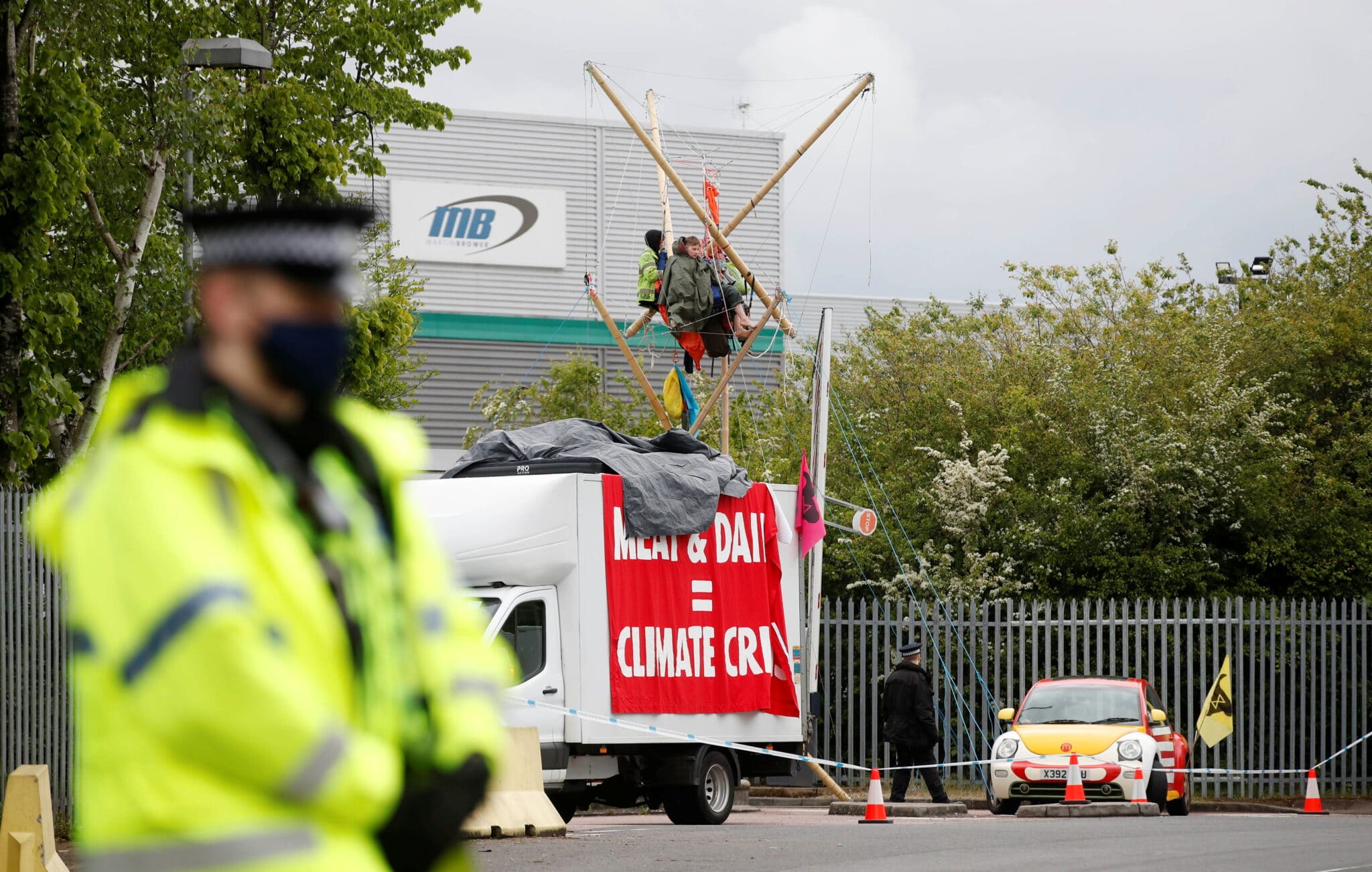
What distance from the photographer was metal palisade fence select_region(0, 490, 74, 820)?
1448 centimetres

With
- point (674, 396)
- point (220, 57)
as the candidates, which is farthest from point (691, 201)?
point (220, 57)

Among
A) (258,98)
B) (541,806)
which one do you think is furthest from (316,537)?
A: (258,98)

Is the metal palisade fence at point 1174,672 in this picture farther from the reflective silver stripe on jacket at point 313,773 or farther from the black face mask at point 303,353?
the reflective silver stripe on jacket at point 313,773

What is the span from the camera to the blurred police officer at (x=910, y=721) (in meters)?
19.1

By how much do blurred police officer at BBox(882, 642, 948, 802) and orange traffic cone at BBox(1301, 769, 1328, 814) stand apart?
154 inches

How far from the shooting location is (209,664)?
1958 millimetres

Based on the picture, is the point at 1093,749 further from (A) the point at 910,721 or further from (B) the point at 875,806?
(B) the point at 875,806

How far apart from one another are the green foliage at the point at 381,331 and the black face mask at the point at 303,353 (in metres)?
0.12

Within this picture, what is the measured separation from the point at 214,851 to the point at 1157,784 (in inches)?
715

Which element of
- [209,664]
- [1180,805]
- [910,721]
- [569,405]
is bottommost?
[1180,805]

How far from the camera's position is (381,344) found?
19.2 m

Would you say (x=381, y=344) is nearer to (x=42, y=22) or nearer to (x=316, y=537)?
(x=42, y=22)

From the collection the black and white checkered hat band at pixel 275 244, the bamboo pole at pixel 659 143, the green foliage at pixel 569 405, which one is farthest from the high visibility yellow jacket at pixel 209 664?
the green foliage at pixel 569 405

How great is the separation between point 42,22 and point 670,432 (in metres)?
6.91
